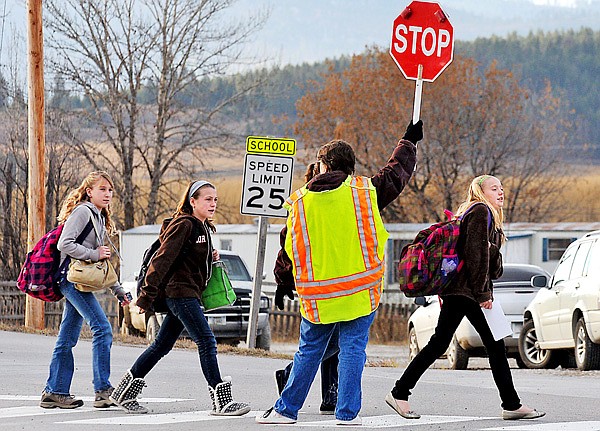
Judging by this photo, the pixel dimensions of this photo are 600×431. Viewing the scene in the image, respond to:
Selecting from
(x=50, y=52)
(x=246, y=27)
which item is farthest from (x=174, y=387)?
(x=246, y=27)

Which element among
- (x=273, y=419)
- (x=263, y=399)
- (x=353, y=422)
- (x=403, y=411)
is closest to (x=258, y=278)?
(x=263, y=399)

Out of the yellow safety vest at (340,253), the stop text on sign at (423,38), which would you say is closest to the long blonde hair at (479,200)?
the yellow safety vest at (340,253)

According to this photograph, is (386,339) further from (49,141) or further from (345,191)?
→ (345,191)

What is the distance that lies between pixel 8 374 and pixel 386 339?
2009cm

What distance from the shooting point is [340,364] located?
8.45m

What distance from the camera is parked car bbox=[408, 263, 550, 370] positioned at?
17344 millimetres

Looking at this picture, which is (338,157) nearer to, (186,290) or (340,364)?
(340,364)

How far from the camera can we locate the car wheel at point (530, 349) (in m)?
17.5

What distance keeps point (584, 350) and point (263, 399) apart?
612 cm

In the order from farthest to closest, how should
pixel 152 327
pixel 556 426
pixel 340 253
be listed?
1. pixel 152 327
2. pixel 556 426
3. pixel 340 253

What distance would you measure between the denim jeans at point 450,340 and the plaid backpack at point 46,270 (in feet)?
8.78

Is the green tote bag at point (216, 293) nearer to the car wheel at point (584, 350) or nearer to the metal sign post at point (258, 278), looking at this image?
the car wheel at point (584, 350)

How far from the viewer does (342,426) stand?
8.48 metres

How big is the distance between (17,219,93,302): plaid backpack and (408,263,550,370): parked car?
8289 millimetres
